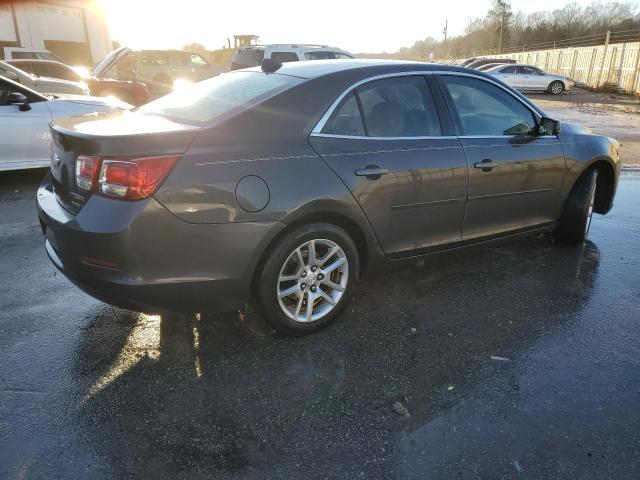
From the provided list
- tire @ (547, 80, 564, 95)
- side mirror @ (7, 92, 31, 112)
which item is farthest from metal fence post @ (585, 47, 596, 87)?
side mirror @ (7, 92, 31, 112)

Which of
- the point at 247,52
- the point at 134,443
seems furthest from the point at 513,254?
the point at 247,52

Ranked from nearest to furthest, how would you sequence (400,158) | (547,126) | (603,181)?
(400,158) < (547,126) < (603,181)

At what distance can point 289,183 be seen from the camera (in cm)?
275

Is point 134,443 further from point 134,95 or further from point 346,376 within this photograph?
point 134,95

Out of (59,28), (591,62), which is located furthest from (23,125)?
(591,62)

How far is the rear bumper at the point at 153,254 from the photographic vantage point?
2.44m

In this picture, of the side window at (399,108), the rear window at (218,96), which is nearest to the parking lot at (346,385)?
the side window at (399,108)

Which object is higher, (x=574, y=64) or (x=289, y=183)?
(x=574, y=64)

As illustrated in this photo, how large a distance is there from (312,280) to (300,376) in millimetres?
591

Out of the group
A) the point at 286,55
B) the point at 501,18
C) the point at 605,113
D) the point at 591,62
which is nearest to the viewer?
the point at 286,55

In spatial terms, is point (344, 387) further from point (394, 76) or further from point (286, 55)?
point (286, 55)

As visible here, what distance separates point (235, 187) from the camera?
8.51 ft

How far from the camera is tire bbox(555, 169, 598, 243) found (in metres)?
4.45

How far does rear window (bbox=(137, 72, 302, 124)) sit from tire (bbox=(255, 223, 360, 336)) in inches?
33.1
